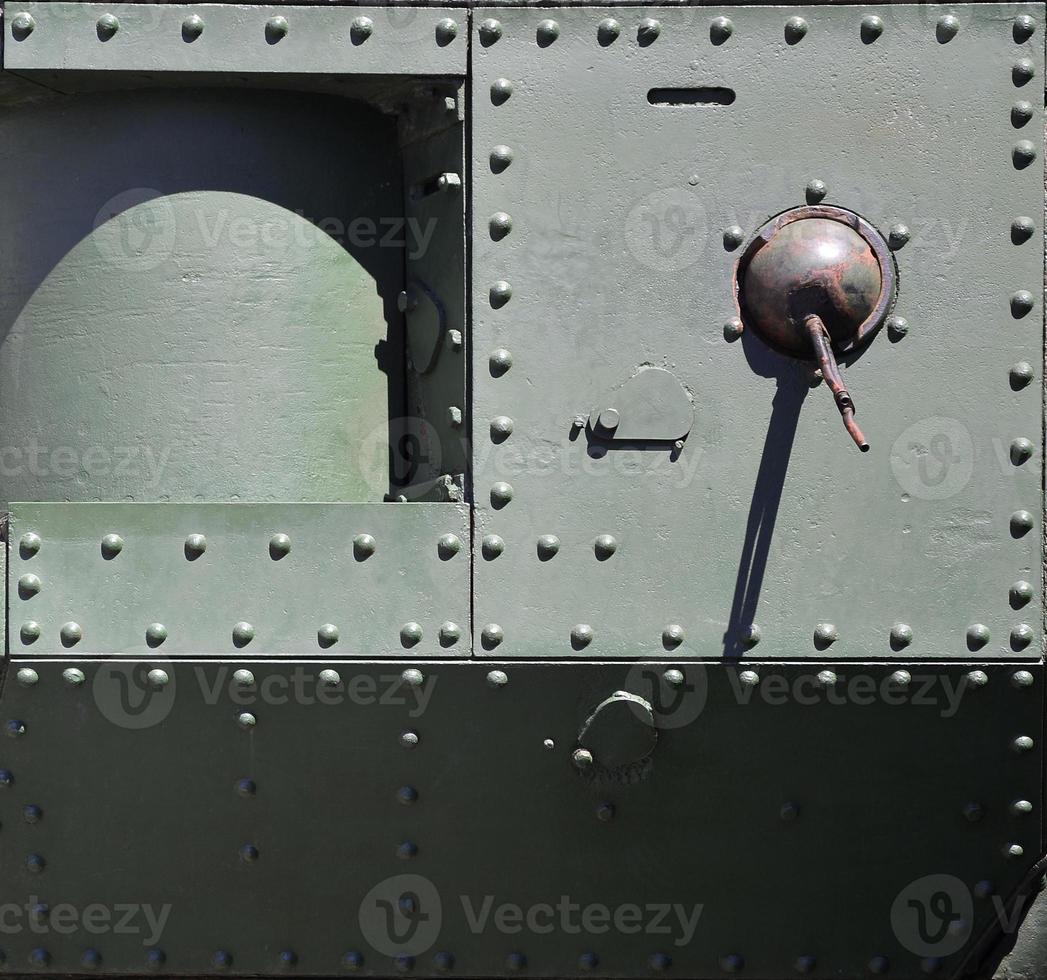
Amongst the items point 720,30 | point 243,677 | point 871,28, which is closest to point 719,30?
A: point 720,30

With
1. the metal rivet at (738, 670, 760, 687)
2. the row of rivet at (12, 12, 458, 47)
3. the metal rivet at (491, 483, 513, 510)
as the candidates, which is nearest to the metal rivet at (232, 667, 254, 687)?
the metal rivet at (491, 483, 513, 510)

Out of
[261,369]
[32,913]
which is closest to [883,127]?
[261,369]

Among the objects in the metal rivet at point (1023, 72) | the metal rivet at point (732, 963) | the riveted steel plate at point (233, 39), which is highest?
the riveted steel plate at point (233, 39)

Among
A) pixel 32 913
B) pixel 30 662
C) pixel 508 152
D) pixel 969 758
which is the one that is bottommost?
pixel 32 913

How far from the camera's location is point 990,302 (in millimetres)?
2424

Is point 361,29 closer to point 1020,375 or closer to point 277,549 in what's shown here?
point 277,549

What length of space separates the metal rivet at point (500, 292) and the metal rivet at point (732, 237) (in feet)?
1.22

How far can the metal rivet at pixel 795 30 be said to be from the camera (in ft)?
7.91

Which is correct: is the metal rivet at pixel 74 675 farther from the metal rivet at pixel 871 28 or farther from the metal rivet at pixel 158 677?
the metal rivet at pixel 871 28

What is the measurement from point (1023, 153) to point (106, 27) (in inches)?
61.3

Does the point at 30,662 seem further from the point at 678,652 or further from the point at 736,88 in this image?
the point at 736,88

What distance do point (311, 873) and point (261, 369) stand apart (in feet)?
2.98

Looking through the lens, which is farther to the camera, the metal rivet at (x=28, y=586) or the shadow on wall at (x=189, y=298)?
the shadow on wall at (x=189, y=298)

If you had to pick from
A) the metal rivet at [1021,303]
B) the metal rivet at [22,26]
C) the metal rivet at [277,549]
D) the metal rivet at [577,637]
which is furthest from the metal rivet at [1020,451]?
the metal rivet at [22,26]
